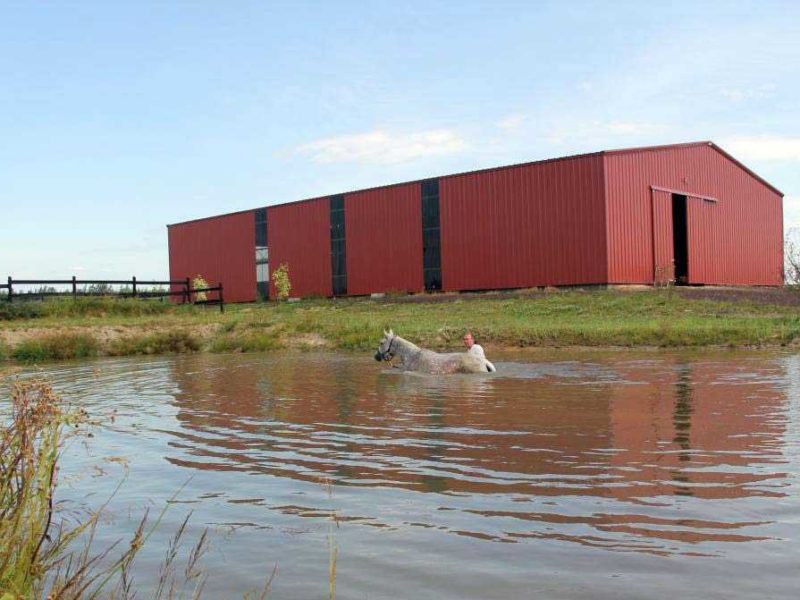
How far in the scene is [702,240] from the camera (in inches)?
1571

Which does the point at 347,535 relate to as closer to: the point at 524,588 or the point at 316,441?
the point at 524,588

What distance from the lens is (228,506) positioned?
223 inches

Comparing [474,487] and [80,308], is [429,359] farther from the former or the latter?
[80,308]

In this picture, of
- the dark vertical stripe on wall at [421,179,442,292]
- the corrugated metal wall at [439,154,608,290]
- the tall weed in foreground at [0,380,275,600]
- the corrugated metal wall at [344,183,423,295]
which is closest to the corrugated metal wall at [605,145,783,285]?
the corrugated metal wall at [439,154,608,290]

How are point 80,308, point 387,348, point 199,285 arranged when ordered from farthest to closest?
point 199,285 → point 80,308 → point 387,348

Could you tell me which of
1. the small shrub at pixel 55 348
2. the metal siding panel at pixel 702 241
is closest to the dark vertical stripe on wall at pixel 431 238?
the metal siding panel at pixel 702 241

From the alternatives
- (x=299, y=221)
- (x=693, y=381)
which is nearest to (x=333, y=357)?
(x=693, y=381)

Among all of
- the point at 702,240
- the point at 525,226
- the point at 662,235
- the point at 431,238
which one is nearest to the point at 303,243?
the point at 431,238

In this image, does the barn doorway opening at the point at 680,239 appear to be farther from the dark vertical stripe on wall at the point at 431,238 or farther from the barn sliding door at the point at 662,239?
the dark vertical stripe on wall at the point at 431,238

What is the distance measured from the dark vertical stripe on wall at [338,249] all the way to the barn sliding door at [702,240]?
699 inches

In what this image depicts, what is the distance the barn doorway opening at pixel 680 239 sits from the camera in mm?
39000

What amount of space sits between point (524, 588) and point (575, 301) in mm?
27448

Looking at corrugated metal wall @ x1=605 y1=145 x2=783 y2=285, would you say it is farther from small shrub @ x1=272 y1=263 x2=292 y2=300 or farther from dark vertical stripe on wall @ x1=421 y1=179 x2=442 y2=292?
small shrub @ x1=272 y1=263 x2=292 y2=300

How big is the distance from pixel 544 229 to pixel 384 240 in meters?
9.93
